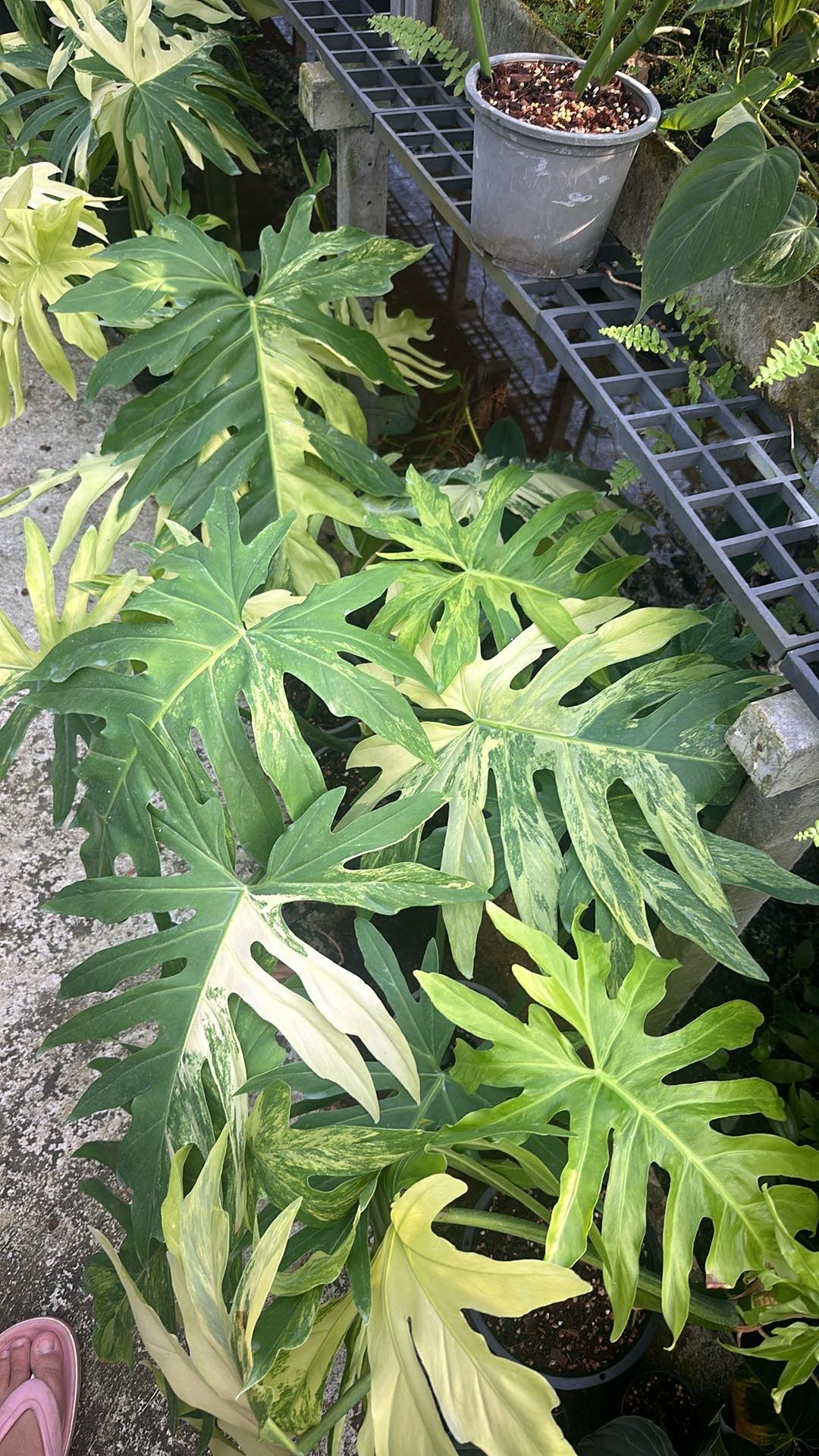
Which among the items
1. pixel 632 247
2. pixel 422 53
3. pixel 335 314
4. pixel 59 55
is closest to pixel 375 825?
pixel 632 247

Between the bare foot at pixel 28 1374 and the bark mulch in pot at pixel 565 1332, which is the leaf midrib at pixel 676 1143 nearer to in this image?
the bark mulch in pot at pixel 565 1332

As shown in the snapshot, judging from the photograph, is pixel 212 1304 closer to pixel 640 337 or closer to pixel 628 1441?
pixel 628 1441

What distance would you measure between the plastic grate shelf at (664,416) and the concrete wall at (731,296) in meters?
0.03

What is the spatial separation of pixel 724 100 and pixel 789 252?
0.52 feet

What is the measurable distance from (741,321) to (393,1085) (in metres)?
0.96

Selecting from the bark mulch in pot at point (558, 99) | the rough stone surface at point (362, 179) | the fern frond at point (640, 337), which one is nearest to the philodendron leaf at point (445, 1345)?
the fern frond at point (640, 337)

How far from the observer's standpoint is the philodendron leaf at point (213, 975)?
877 mm

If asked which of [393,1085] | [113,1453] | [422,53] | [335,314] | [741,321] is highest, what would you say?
[422,53]

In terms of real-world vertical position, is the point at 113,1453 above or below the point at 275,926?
below

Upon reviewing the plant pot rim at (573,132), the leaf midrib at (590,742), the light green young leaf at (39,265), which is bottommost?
the leaf midrib at (590,742)

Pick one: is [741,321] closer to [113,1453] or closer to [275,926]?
[275,926]

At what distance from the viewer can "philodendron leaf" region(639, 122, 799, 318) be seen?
33.0 inches

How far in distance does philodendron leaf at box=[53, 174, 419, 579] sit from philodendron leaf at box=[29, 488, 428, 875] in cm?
25

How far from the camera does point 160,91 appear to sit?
1.70 metres
